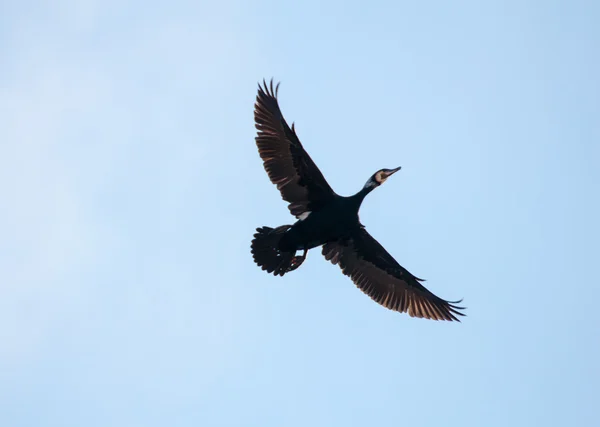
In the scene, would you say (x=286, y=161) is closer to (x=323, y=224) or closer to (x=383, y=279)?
(x=323, y=224)

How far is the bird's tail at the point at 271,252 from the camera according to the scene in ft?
52.7

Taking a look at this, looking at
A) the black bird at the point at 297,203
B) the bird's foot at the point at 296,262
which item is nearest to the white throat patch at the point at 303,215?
the black bird at the point at 297,203

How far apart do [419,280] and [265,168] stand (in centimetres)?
343

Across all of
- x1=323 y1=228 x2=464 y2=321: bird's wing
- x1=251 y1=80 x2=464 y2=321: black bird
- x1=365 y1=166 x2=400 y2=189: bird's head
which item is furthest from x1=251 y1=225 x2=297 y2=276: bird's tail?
x1=365 y1=166 x2=400 y2=189: bird's head

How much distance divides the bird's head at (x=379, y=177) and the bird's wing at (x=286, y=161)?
0.72 meters

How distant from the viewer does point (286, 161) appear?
15.9 metres

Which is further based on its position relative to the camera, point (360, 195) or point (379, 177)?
point (379, 177)

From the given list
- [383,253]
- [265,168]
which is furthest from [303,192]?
[383,253]

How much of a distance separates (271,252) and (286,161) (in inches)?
60.6

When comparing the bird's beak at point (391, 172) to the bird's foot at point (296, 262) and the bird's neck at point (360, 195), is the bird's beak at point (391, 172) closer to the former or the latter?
the bird's neck at point (360, 195)

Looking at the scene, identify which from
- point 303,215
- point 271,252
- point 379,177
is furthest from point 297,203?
point 379,177

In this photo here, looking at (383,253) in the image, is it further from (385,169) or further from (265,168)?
(265,168)

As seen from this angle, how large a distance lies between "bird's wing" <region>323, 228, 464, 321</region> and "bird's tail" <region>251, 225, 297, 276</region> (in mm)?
1112

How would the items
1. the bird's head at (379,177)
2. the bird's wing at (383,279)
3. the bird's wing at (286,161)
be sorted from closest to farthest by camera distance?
the bird's wing at (286,161) < the bird's head at (379,177) < the bird's wing at (383,279)
